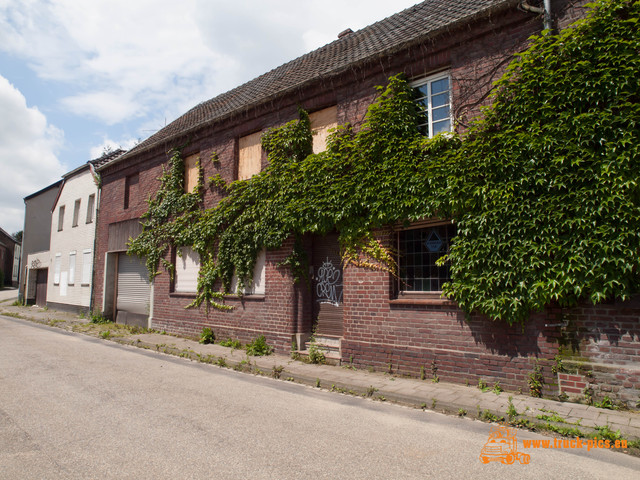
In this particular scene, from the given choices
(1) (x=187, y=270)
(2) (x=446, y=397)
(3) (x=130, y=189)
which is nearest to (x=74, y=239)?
(3) (x=130, y=189)

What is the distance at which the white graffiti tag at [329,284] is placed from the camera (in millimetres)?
9422

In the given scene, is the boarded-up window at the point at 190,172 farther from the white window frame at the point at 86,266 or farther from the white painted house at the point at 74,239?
the white window frame at the point at 86,266

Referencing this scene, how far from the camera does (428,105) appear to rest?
321 inches

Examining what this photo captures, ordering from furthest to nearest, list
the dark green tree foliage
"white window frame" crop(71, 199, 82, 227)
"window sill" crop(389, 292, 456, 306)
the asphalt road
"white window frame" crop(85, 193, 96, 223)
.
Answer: "white window frame" crop(71, 199, 82, 227) → "white window frame" crop(85, 193, 96, 223) → "window sill" crop(389, 292, 456, 306) → the dark green tree foliage → the asphalt road

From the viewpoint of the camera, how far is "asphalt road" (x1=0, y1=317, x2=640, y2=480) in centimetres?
373

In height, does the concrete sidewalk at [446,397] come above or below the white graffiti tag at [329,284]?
below

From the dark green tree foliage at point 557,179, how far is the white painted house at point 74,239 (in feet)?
56.9

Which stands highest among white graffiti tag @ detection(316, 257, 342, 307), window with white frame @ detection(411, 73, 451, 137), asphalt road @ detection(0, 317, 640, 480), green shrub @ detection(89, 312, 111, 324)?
window with white frame @ detection(411, 73, 451, 137)

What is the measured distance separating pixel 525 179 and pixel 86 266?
63.2ft

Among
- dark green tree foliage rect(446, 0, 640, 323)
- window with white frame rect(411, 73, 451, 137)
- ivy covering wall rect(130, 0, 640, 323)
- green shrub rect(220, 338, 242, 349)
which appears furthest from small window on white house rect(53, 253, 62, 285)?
dark green tree foliage rect(446, 0, 640, 323)

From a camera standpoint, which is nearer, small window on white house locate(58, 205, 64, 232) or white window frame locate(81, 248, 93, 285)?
white window frame locate(81, 248, 93, 285)

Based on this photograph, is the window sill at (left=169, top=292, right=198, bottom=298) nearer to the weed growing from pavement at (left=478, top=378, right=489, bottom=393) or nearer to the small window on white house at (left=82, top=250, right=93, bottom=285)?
the small window on white house at (left=82, top=250, right=93, bottom=285)

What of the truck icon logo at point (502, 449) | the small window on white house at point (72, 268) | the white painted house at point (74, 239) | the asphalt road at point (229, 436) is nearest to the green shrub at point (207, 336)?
the asphalt road at point (229, 436)

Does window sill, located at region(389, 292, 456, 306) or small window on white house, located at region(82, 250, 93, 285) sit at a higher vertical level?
small window on white house, located at region(82, 250, 93, 285)
